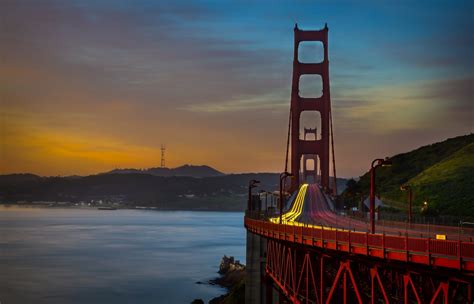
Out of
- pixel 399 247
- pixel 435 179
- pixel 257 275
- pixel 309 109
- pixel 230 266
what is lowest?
pixel 230 266

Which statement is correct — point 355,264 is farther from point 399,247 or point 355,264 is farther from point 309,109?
point 309,109

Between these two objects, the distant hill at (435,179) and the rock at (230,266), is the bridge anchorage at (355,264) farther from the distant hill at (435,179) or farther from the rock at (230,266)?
the rock at (230,266)

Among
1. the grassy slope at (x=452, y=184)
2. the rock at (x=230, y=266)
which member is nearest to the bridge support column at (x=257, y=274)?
the grassy slope at (x=452, y=184)

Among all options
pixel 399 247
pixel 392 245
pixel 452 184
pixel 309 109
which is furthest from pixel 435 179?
pixel 399 247

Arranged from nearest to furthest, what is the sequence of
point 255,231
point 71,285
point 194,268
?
point 255,231 < point 71,285 < point 194,268

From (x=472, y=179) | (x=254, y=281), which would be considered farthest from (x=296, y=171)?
(x=254, y=281)

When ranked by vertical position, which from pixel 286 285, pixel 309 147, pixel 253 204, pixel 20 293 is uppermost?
pixel 309 147

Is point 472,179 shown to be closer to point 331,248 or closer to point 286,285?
point 286,285
